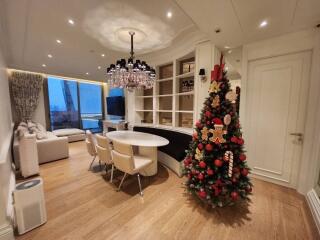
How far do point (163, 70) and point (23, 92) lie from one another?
522 centimetres

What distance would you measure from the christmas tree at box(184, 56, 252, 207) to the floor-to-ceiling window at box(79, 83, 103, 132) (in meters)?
6.76

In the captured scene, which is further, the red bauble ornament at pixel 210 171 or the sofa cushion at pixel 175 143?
the sofa cushion at pixel 175 143

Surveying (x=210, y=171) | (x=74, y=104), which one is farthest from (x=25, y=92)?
(x=210, y=171)

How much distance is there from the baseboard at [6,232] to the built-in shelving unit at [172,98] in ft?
10.5

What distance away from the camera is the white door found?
233 centimetres

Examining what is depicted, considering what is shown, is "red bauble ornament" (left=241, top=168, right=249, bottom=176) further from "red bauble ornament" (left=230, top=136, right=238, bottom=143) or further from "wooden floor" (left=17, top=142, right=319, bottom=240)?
"wooden floor" (left=17, top=142, right=319, bottom=240)

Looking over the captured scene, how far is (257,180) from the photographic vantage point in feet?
9.06

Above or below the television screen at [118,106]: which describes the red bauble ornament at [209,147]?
below

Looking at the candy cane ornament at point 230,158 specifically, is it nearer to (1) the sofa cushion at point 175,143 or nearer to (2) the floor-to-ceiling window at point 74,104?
(1) the sofa cushion at point 175,143

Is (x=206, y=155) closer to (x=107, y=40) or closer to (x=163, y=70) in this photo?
(x=107, y=40)

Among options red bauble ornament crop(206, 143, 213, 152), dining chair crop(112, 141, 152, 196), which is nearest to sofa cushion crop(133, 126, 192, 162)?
dining chair crop(112, 141, 152, 196)

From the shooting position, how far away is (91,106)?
24.8ft

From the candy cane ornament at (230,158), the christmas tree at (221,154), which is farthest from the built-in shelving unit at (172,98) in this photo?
the candy cane ornament at (230,158)

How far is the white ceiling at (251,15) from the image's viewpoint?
1677 mm
